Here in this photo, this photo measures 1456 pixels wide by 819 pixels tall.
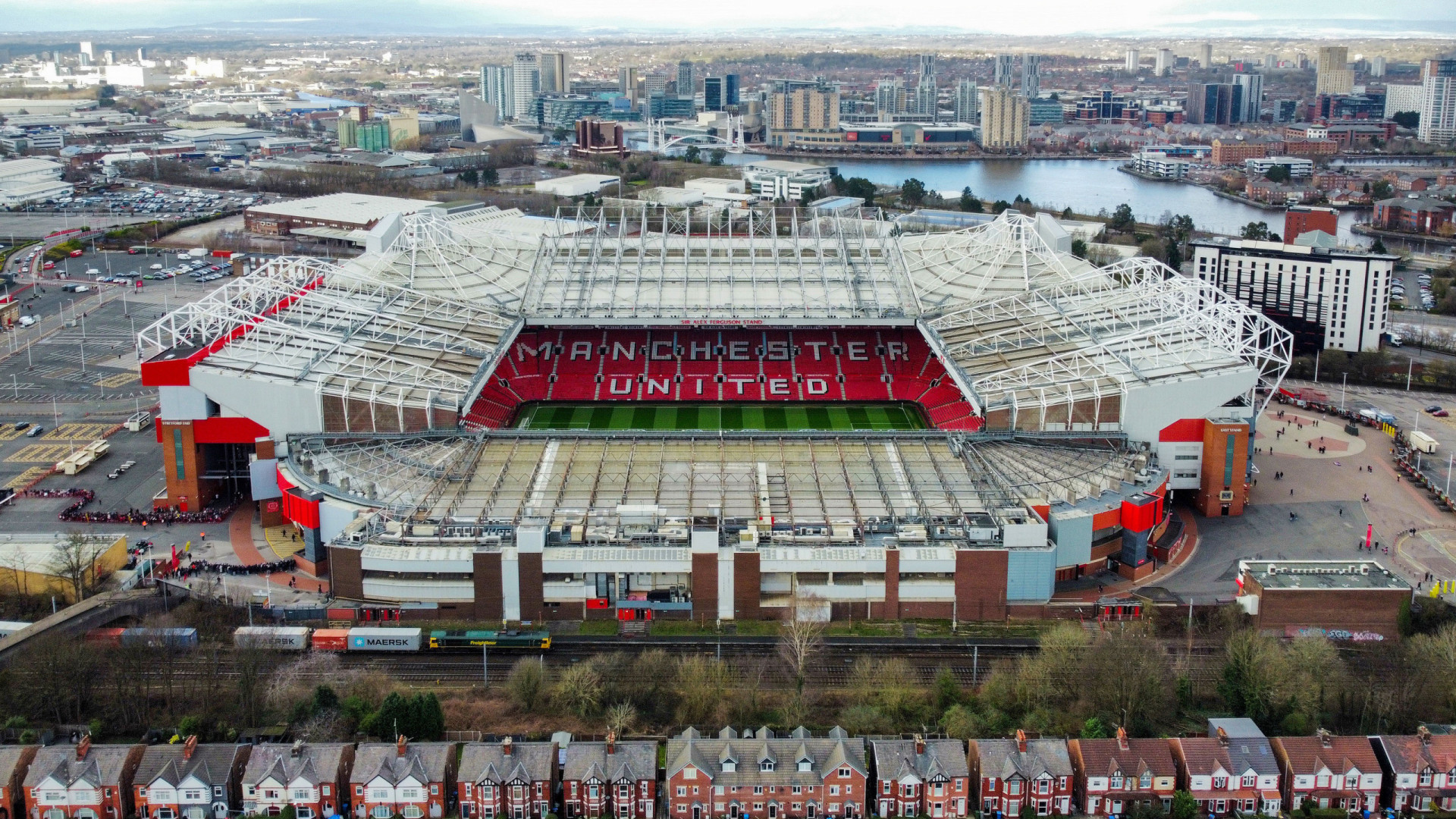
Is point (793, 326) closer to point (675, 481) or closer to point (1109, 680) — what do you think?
point (675, 481)

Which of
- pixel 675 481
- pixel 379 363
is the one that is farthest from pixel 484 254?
pixel 675 481

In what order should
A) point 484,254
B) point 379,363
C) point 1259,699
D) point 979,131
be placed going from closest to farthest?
point 1259,699, point 379,363, point 484,254, point 979,131

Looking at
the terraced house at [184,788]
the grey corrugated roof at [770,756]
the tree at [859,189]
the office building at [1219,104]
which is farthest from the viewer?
the office building at [1219,104]

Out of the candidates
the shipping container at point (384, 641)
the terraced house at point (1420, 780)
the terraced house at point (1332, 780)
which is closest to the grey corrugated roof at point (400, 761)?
the shipping container at point (384, 641)

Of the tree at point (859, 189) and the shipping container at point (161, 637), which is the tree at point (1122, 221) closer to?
the tree at point (859, 189)

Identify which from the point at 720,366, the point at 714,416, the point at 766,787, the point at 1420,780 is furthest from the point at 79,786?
the point at 720,366

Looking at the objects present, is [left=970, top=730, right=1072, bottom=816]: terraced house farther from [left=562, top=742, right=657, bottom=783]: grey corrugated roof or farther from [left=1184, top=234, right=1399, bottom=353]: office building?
[left=1184, top=234, right=1399, bottom=353]: office building

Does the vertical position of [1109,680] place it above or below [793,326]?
below
